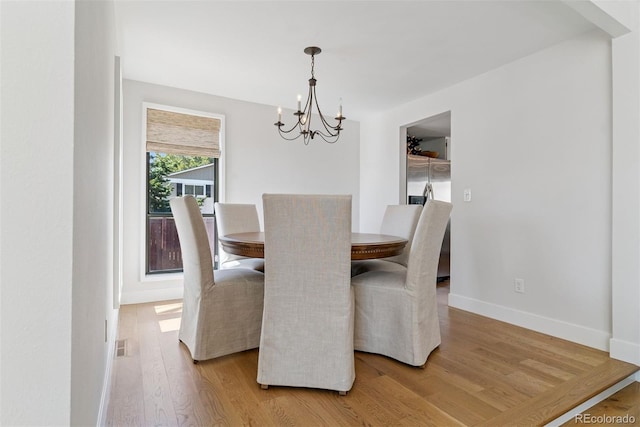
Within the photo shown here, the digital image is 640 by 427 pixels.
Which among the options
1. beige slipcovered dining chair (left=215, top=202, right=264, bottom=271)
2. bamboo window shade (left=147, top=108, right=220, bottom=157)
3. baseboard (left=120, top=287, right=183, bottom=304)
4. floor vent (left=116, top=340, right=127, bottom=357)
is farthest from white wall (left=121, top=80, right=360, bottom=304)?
floor vent (left=116, top=340, right=127, bottom=357)

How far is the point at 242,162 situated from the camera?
4.14m

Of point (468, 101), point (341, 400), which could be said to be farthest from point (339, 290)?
point (468, 101)

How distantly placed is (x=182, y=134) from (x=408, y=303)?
304 cm

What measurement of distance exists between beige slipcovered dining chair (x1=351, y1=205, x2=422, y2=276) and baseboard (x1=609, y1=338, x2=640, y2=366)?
1442 millimetres

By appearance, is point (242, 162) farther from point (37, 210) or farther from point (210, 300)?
point (37, 210)

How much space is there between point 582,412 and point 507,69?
270 cm

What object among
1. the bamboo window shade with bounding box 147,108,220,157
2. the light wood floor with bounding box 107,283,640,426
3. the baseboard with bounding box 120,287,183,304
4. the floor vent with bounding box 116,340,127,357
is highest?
the bamboo window shade with bounding box 147,108,220,157

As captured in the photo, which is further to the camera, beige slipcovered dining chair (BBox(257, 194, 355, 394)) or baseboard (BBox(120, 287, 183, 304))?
baseboard (BBox(120, 287, 183, 304))

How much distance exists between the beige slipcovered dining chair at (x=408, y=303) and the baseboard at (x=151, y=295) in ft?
7.61

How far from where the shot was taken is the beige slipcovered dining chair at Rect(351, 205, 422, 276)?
2758 millimetres

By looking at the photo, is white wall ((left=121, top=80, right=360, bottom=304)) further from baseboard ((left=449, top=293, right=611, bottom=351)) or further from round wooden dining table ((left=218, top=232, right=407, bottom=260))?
baseboard ((left=449, top=293, right=611, bottom=351))

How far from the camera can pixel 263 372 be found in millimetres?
1795

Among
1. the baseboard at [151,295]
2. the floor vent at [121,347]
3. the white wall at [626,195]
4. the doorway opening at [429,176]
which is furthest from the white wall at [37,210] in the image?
the doorway opening at [429,176]

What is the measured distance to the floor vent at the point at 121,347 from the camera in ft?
7.28
